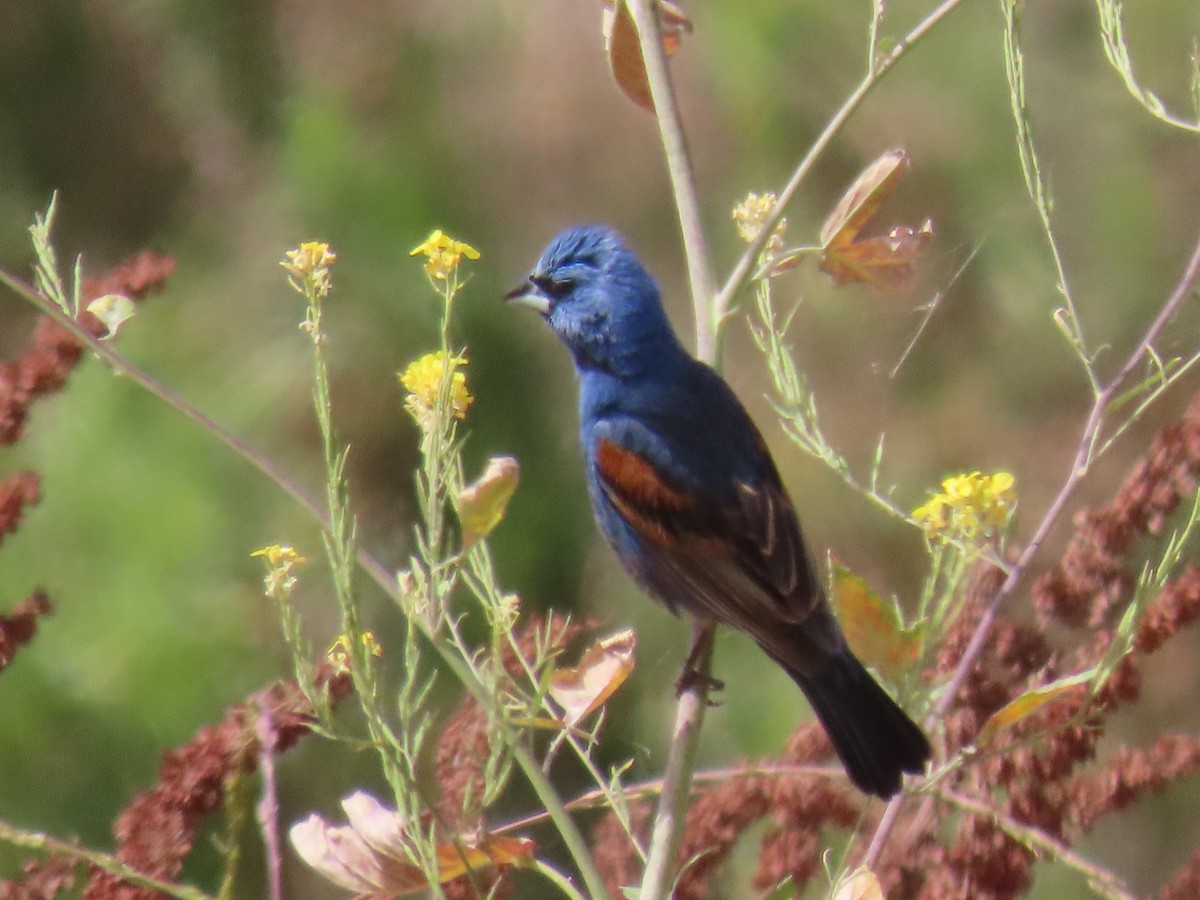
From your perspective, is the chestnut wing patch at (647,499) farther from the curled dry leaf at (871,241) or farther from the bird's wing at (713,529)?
the curled dry leaf at (871,241)

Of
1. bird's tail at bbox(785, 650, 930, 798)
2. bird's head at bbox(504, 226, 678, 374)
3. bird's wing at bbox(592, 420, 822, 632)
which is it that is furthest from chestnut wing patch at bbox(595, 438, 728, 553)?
bird's tail at bbox(785, 650, 930, 798)

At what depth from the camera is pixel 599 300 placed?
6.48 feet

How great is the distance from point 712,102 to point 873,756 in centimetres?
154

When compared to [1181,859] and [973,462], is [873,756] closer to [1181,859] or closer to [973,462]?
[973,462]

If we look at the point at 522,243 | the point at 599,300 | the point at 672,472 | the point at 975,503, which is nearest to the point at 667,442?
the point at 672,472

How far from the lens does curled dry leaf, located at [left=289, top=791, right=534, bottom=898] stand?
978 mm

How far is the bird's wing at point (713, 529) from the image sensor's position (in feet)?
5.99

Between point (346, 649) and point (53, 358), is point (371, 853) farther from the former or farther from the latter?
point (53, 358)

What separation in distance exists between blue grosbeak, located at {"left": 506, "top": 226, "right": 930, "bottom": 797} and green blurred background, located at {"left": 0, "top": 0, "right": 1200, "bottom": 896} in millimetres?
320

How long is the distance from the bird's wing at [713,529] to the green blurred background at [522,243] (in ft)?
1.07

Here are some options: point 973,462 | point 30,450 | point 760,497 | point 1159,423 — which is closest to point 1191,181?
point 1159,423

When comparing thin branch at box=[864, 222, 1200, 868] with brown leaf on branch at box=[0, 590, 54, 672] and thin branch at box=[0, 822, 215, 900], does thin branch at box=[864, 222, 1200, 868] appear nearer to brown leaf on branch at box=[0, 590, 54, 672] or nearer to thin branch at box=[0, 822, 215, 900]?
thin branch at box=[0, 822, 215, 900]

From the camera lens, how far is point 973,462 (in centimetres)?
270

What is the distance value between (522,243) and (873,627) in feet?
5.45
